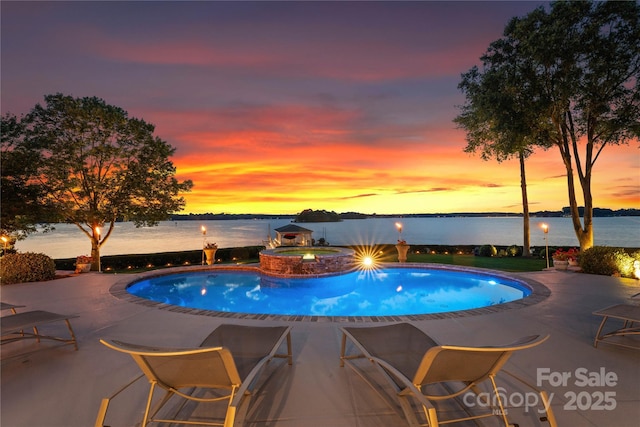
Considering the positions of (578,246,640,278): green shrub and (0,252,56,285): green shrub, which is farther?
(578,246,640,278): green shrub

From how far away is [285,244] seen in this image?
22.9 metres

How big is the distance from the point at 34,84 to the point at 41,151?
2.76 metres

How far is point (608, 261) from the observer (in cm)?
1062

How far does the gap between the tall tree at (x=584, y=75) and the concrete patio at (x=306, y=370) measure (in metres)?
8.72

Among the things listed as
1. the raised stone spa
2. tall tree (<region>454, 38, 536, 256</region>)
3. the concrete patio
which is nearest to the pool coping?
the concrete patio

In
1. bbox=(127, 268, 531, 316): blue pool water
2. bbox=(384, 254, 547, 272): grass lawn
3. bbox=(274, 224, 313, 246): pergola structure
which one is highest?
bbox=(274, 224, 313, 246): pergola structure

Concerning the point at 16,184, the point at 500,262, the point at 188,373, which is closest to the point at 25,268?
the point at 16,184

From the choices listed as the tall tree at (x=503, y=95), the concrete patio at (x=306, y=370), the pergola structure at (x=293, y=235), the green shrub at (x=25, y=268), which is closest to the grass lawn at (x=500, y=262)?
the tall tree at (x=503, y=95)

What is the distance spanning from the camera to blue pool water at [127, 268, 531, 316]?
9398 mm

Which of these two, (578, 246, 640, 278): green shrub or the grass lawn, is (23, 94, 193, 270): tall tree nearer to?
the grass lawn

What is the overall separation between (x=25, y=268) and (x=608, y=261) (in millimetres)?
19728

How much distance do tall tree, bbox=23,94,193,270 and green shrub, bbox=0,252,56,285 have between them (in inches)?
89.9

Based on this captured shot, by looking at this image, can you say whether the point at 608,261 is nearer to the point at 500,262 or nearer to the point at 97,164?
the point at 500,262

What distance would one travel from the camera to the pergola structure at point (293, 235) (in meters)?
22.3
